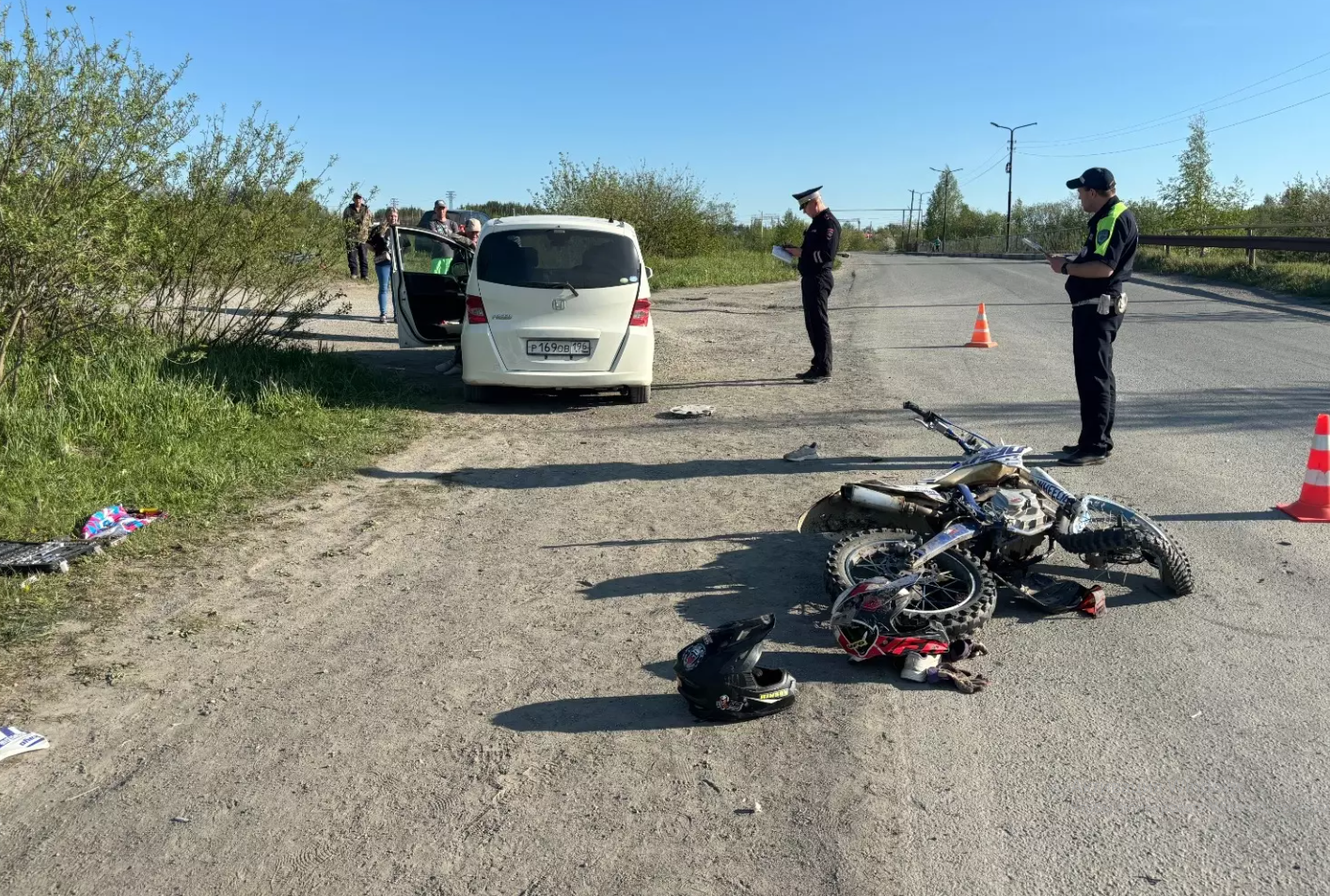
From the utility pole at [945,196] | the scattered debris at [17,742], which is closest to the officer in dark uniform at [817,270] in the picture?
the scattered debris at [17,742]

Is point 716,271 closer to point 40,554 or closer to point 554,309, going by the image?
point 554,309

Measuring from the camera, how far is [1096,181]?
7.15 meters

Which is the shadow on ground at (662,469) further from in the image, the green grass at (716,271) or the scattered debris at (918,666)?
the green grass at (716,271)

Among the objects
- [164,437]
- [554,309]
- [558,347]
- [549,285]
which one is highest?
[549,285]

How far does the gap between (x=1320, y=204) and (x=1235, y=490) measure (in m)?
34.1

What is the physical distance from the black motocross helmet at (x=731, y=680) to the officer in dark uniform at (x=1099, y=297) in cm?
431

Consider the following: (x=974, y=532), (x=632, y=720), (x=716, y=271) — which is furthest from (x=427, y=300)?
(x=716, y=271)

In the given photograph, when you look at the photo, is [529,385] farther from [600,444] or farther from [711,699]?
[711,699]

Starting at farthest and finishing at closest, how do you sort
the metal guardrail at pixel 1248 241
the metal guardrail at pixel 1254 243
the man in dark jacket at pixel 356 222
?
the metal guardrail at pixel 1248 241 < the metal guardrail at pixel 1254 243 < the man in dark jacket at pixel 356 222

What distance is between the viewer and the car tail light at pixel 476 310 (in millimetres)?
9233

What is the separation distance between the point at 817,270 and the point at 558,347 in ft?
11.0

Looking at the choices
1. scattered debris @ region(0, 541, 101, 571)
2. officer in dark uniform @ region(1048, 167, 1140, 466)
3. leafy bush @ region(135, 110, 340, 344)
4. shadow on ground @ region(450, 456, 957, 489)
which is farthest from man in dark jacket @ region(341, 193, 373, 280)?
officer in dark uniform @ region(1048, 167, 1140, 466)

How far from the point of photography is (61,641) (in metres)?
4.29

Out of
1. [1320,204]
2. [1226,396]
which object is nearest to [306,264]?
[1226,396]
